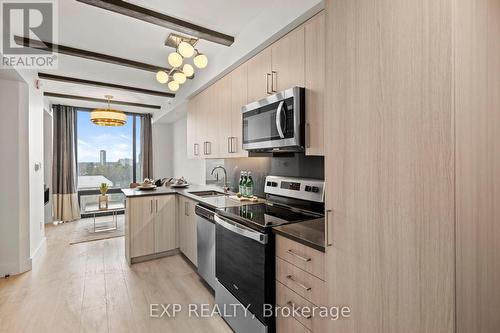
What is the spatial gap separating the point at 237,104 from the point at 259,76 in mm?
445

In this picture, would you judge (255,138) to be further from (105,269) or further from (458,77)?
(105,269)

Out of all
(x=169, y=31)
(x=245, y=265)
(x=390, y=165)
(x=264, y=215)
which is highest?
(x=169, y=31)

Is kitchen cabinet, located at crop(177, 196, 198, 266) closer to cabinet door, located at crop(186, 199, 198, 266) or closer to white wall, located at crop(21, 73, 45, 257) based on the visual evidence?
cabinet door, located at crop(186, 199, 198, 266)

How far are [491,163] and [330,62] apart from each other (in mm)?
819

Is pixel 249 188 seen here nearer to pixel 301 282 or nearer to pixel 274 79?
pixel 274 79

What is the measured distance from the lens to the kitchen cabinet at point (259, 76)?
2.13 meters

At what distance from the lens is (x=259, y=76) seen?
2246mm

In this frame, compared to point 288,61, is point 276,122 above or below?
below

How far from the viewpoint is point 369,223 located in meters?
1.09

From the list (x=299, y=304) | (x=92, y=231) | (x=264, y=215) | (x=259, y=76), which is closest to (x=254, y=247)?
(x=264, y=215)

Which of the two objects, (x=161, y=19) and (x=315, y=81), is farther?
(x=161, y=19)

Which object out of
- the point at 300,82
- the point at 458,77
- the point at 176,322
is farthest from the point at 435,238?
the point at 176,322

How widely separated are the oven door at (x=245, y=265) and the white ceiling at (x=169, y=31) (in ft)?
5.18

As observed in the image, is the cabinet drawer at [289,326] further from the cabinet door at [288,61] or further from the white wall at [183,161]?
the white wall at [183,161]
